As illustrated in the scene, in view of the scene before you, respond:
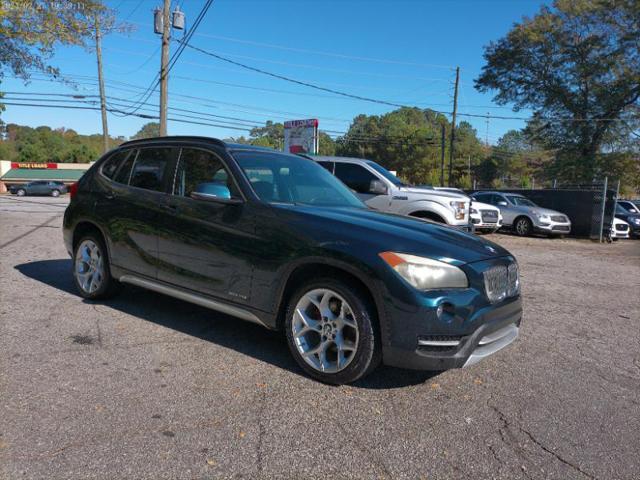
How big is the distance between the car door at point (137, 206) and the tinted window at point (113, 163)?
0.08ft

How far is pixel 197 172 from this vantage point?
4578 mm

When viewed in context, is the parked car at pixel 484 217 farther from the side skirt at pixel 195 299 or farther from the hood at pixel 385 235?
the side skirt at pixel 195 299

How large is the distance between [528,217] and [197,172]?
16502 mm

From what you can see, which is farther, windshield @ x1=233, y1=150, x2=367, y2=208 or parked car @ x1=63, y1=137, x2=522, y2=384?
windshield @ x1=233, y1=150, x2=367, y2=208

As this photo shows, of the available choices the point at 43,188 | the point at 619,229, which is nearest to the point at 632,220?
the point at 619,229

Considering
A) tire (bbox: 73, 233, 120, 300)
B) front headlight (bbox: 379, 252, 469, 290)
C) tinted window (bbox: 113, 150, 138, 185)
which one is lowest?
tire (bbox: 73, 233, 120, 300)

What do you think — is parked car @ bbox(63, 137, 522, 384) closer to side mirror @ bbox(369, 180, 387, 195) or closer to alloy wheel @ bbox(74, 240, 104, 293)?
alloy wheel @ bbox(74, 240, 104, 293)

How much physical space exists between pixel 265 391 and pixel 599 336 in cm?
368

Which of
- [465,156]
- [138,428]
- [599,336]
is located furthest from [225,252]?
[465,156]

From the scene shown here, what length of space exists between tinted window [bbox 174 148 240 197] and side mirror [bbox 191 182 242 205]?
0.16m

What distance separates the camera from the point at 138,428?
2.93 metres

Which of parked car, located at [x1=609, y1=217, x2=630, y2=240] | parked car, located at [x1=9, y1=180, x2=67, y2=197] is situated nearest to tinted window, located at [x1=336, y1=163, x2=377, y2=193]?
parked car, located at [x1=609, y1=217, x2=630, y2=240]

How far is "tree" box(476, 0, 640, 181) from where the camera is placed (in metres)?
30.6

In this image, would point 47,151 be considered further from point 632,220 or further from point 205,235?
point 205,235
